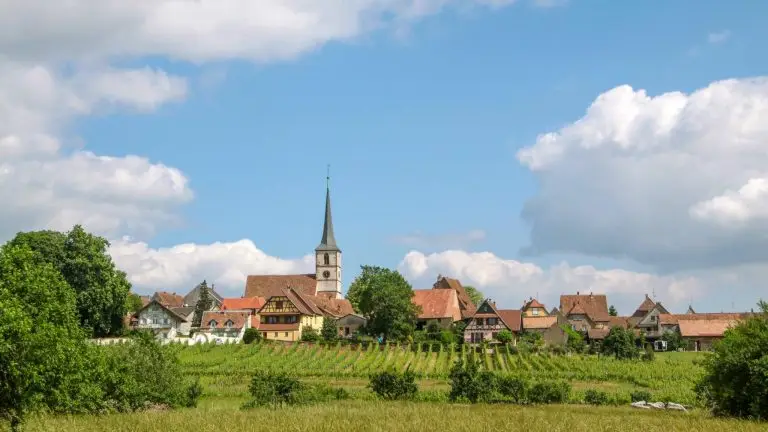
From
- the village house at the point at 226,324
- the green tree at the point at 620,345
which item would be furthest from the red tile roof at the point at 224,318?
the green tree at the point at 620,345

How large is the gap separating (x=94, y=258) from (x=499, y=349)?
44059 mm

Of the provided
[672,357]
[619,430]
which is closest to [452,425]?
[619,430]

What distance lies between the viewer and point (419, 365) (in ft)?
250

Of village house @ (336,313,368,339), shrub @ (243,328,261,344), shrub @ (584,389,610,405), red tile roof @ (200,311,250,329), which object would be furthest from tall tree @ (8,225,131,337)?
shrub @ (584,389,610,405)

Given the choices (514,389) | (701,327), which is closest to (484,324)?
(701,327)

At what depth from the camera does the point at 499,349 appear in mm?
92000

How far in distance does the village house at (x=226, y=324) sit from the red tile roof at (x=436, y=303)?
24241mm

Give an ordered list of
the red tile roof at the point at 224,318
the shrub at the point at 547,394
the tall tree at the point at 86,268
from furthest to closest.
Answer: the red tile roof at the point at 224,318
the tall tree at the point at 86,268
the shrub at the point at 547,394

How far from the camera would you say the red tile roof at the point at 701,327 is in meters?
114

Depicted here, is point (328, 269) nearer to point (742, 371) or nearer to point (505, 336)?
point (505, 336)

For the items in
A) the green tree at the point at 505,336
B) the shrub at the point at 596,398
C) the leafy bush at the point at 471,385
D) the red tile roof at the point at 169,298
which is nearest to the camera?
the leafy bush at the point at 471,385

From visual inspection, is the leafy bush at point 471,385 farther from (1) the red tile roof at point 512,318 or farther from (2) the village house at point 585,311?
(2) the village house at point 585,311

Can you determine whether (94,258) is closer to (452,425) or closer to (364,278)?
(364,278)

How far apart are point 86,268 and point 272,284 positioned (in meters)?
65.8
